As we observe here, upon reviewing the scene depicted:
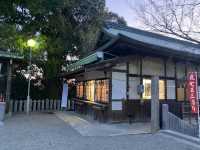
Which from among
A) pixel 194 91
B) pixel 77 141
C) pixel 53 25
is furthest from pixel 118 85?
pixel 53 25

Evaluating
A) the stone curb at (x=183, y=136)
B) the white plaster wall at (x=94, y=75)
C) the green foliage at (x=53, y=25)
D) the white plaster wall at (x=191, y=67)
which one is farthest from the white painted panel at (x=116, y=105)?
the green foliage at (x=53, y=25)

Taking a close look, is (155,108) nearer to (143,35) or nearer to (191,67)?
(191,67)

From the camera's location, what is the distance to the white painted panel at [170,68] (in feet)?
39.1

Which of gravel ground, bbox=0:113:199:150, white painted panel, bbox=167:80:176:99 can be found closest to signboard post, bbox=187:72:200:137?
gravel ground, bbox=0:113:199:150

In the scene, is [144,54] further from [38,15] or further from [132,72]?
[38,15]

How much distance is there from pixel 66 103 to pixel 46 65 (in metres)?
3.28

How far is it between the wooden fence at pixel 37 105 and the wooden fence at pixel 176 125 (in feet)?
34.9

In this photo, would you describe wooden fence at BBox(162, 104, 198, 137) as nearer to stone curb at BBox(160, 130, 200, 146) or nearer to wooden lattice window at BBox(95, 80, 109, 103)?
stone curb at BBox(160, 130, 200, 146)

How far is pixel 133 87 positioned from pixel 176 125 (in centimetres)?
345

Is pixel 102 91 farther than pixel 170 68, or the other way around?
pixel 170 68

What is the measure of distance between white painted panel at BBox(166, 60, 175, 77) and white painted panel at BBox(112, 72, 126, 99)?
2.87 m

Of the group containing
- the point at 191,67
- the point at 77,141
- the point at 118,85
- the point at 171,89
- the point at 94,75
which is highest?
the point at 191,67

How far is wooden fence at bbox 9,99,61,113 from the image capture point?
1534 centimetres

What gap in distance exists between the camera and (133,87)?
10914 mm
